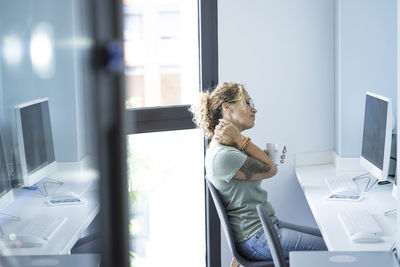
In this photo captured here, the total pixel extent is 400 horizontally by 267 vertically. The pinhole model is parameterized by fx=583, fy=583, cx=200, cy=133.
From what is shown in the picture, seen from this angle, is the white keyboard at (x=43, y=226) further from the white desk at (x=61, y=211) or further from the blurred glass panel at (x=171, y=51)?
the blurred glass panel at (x=171, y=51)

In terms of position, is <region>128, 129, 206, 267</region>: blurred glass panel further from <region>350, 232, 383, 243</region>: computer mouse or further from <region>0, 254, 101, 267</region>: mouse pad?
<region>0, 254, 101, 267</region>: mouse pad

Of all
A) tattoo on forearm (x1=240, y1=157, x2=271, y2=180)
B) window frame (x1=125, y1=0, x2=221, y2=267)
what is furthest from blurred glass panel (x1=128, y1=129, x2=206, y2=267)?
tattoo on forearm (x1=240, y1=157, x2=271, y2=180)

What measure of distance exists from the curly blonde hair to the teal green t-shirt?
21cm

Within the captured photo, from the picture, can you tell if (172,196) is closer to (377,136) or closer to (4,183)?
(377,136)

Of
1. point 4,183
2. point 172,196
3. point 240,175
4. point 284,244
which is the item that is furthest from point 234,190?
point 4,183

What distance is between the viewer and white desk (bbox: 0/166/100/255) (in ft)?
0.98

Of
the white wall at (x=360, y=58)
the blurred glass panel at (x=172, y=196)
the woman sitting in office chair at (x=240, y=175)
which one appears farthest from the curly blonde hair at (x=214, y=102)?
the white wall at (x=360, y=58)

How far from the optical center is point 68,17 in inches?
11.5

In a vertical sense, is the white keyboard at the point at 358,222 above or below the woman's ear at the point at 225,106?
below

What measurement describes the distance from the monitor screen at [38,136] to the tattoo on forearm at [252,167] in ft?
7.24

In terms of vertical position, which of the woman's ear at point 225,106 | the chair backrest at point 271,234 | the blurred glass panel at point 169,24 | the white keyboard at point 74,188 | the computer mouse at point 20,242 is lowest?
the chair backrest at point 271,234

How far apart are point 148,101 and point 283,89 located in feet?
2.66

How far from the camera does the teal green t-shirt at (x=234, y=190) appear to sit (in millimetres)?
2502

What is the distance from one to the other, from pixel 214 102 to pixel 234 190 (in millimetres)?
451
